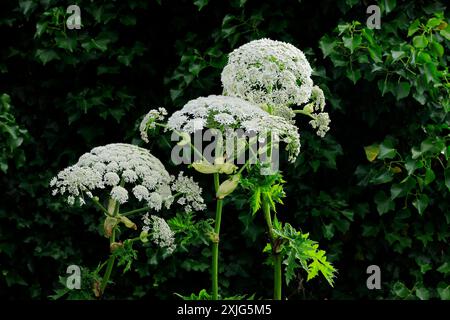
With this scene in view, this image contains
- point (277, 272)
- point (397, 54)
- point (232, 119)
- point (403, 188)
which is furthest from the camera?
point (403, 188)

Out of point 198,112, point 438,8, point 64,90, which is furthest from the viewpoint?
point 64,90

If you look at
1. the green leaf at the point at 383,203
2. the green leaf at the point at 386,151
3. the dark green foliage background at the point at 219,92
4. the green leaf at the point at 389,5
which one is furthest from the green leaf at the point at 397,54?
the green leaf at the point at 383,203

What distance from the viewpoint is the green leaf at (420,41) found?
3305 millimetres

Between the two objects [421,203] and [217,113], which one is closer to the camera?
[217,113]

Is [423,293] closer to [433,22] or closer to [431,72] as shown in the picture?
[431,72]

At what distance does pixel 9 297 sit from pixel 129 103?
44.6 inches

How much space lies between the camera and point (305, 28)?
361 centimetres

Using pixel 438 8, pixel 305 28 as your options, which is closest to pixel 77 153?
pixel 305 28

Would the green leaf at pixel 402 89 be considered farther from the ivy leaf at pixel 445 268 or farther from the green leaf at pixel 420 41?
the ivy leaf at pixel 445 268

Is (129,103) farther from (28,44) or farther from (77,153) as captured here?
(28,44)

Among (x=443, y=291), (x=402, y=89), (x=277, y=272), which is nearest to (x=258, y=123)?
(x=277, y=272)

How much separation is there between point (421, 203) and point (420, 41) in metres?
0.73

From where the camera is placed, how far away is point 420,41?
3.32 meters

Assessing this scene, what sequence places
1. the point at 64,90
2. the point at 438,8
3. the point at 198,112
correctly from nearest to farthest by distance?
1. the point at 198,112
2. the point at 438,8
3. the point at 64,90
